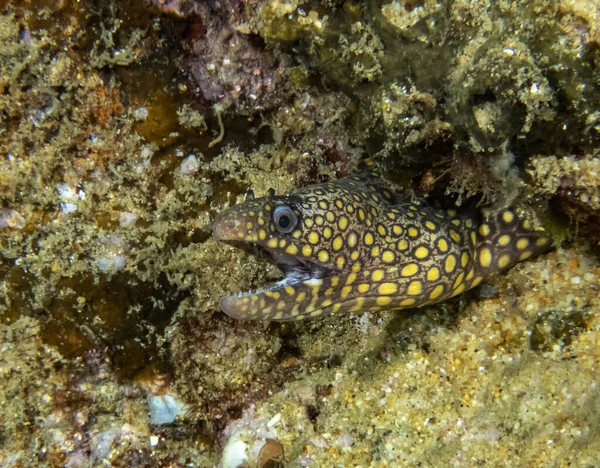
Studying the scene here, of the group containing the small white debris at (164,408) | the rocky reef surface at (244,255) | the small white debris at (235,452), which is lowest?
the small white debris at (235,452)

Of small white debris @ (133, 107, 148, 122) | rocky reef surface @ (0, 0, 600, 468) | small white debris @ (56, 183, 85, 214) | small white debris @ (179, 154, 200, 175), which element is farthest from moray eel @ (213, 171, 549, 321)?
small white debris @ (56, 183, 85, 214)

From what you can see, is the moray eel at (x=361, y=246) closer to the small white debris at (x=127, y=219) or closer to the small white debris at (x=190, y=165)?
the small white debris at (x=190, y=165)

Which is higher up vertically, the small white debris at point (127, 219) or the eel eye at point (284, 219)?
the eel eye at point (284, 219)

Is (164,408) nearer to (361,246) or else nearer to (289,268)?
(289,268)

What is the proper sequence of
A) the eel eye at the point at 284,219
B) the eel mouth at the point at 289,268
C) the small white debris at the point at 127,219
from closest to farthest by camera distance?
1. the eel eye at the point at 284,219
2. the eel mouth at the point at 289,268
3. the small white debris at the point at 127,219

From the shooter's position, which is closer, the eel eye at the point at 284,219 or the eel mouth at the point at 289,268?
the eel eye at the point at 284,219

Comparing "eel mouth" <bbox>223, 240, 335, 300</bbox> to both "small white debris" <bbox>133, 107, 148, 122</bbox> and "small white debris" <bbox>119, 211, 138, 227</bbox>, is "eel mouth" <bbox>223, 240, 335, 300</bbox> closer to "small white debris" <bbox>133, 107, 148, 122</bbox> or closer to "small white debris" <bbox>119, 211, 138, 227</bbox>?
"small white debris" <bbox>119, 211, 138, 227</bbox>

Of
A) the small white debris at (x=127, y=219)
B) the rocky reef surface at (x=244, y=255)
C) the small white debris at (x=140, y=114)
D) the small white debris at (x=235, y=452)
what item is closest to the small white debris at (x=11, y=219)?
the rocky reef surface at (x=244, y=255)
